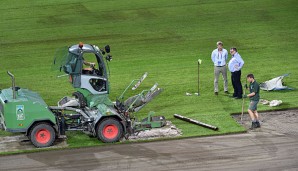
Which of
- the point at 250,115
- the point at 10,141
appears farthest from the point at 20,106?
the point at 250,115

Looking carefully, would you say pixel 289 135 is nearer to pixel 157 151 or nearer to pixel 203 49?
pixel 157 151

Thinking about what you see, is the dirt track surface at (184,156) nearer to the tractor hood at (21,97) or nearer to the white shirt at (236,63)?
the tractor hood at (21,97)

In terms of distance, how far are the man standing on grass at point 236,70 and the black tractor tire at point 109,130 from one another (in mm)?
6160

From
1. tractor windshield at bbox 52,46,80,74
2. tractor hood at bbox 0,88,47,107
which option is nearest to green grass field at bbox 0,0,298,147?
tractor windshield at bbox 52,46,80,74

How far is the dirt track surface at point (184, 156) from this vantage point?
20.5 meters

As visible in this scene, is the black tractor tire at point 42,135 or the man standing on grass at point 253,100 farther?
the man standing on grass at point 253,100

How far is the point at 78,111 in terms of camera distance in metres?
23.0

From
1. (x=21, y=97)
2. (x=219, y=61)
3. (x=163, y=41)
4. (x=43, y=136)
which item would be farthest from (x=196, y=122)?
(x=163, y=41)

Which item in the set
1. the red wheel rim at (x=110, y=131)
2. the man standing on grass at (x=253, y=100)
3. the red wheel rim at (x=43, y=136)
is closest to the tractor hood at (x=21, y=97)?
the red wheel rim at (x=43, y=136)

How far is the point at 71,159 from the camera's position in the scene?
833 inches

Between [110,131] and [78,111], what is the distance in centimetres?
132

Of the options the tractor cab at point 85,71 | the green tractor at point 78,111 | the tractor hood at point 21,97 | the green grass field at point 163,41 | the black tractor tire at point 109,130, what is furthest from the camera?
the green grass field at point 163,41

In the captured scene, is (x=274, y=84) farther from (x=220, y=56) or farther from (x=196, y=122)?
(x=196, y=122)

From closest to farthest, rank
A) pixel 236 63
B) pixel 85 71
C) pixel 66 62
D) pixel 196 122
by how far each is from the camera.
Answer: pixel 85 71 < pixel 66 62 < pixel 196 122 < pixel 236 63
